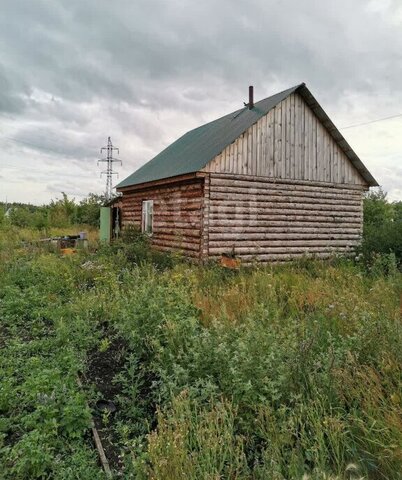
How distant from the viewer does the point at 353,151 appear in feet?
45.5

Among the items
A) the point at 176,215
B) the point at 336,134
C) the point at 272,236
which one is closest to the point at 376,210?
the point at 336,134

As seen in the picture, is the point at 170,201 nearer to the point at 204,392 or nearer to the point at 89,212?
the point at 204,392

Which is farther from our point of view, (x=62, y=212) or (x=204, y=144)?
(x=62, y=212)

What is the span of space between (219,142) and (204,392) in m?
10.2

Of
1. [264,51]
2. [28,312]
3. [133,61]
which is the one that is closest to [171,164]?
[133,61]

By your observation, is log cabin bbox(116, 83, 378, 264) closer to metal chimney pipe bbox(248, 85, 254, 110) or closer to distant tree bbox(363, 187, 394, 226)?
metal chimney pipe bbox(248, 85, 254, 110)

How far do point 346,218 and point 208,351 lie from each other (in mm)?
12182

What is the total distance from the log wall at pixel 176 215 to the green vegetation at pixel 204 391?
5.54 meters

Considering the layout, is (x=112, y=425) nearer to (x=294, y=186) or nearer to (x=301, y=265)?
(x=301, y=265)

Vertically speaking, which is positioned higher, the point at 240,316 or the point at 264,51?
the point at 264,51

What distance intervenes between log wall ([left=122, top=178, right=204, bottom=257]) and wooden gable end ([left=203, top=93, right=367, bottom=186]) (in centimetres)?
123

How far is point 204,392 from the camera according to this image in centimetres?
305

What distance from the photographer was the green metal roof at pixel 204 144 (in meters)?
11.9

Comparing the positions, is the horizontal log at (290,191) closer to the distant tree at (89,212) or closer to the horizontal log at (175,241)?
the horizontal log at (175,241)
